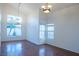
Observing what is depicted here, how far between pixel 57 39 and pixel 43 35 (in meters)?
0.30

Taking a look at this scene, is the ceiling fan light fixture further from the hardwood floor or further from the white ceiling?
the hardwood floor

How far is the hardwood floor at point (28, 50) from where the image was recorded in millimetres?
1690

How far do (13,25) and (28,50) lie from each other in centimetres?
53

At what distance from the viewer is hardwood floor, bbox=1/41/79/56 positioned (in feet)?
5.55

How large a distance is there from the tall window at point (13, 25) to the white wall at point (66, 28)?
58 centimetres

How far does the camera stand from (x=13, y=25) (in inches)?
67.6

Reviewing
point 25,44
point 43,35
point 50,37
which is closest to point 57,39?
point 50,37

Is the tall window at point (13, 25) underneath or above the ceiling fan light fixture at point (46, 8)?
underneath

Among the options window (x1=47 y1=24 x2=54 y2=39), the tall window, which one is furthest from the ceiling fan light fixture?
the tall window

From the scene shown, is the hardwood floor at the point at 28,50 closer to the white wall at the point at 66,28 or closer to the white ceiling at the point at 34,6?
the white wall at the point at 66,28

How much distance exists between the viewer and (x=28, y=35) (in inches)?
75.7

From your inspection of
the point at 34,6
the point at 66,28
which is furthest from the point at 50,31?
the point at 34,6

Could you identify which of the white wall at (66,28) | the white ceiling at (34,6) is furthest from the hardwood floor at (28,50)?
the white ceiling at (34,6)

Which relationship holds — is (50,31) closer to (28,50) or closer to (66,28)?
(66,28)
